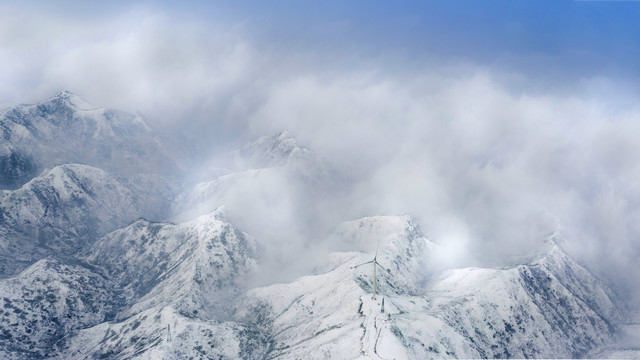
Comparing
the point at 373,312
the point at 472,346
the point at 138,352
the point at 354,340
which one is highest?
the point at 138,352

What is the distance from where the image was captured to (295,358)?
183625 mm

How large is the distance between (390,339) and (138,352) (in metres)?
126

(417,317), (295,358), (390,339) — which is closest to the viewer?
(390,339)

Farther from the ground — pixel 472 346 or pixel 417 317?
pixel 417 317

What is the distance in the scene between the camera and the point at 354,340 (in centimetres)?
17262

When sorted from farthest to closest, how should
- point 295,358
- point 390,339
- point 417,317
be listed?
1. point 417,317
2. point 295,358
3. point 390,339

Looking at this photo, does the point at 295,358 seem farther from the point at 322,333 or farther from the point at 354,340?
the point at 354,340

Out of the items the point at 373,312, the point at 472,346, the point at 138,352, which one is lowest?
the point at 472,346

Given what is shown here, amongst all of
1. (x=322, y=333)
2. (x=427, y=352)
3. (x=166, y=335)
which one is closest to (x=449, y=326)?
(x=427, y=352)

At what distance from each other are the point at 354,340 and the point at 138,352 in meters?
110

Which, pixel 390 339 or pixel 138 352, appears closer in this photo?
pixel 390 339

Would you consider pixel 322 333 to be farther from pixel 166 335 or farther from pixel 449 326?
pixel 166 335

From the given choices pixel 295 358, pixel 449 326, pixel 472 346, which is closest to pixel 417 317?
pixel 449 326

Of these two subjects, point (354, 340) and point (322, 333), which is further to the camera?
point (322, 333)
